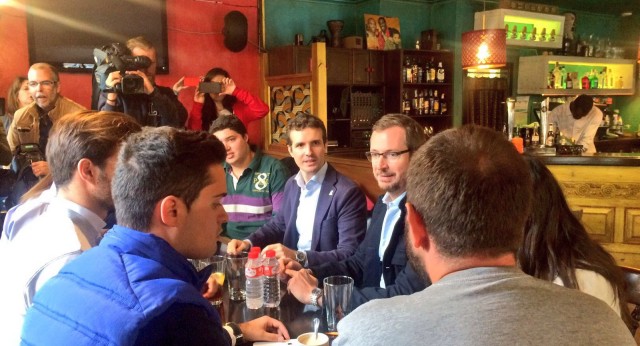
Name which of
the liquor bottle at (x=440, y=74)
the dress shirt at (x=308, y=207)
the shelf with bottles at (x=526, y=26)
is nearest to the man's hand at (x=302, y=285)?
the dress shirt at (x=308, y=207)

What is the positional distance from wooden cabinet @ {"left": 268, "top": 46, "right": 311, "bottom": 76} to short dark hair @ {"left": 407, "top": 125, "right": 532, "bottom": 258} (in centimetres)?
492

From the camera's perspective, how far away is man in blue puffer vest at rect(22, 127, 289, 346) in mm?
896

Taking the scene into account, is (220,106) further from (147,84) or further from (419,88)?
(419,88)

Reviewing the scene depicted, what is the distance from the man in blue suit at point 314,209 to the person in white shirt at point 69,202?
83cm

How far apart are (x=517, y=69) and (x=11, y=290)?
7438 mm

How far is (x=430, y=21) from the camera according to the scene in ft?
23.8

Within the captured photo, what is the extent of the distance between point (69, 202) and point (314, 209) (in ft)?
4.28

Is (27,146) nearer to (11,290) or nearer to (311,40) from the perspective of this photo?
(11,290)

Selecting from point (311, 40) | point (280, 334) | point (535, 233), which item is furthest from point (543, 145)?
point (280, 334)

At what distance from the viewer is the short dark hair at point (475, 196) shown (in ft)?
3.03

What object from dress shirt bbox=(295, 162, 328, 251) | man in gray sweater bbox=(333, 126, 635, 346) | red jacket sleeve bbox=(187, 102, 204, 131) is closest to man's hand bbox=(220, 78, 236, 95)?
red jacket sleeve bbox=(187, 102, 204, 131)

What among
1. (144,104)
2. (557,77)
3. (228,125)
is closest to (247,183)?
(228,125)

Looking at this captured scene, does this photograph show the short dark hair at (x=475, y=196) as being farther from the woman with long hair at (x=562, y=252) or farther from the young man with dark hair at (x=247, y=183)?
the young man with dark hair at (x=247, y=183)

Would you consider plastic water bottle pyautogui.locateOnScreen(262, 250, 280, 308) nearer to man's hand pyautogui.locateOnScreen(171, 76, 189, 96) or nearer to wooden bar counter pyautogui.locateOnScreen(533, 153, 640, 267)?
wooden bar counter pyautogui.locateOnScreen(533, 153, 640, 267)
